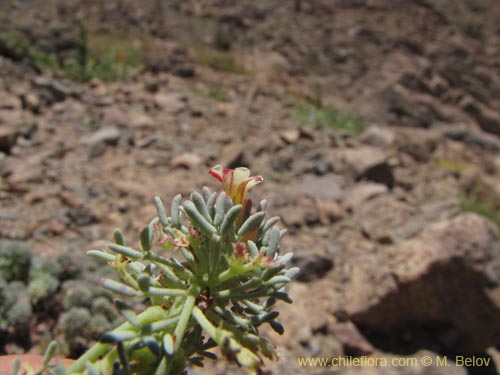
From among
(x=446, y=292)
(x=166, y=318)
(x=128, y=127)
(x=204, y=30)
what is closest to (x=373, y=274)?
(x=446, y=292)

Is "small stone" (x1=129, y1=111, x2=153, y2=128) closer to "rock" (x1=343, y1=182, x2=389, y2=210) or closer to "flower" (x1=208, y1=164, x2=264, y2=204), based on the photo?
"rock" (x1=343, y1=182, x2=389, y2=210)

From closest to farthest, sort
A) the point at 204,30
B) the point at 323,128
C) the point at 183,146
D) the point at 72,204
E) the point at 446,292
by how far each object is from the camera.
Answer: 1. the point at 446,292
2. the point at 72,204
3. the point at 183,146
4. the point at 323,128
5. the point at 204,30

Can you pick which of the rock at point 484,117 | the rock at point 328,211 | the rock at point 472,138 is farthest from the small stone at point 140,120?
the rock at point 484,117

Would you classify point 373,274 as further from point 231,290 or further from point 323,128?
point 323,128

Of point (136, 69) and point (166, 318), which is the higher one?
point (166, 318)

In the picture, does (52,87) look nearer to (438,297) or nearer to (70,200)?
(70,200)

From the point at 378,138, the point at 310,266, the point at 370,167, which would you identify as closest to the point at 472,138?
the point at 378,138
